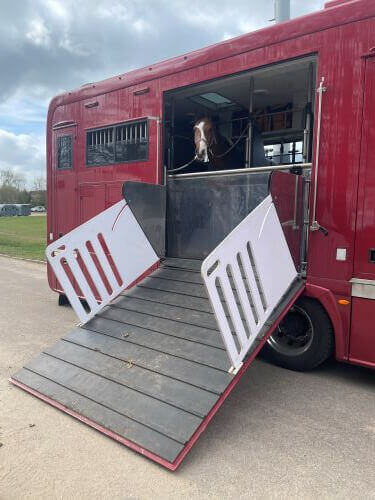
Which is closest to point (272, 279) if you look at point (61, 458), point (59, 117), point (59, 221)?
point (61, 458)

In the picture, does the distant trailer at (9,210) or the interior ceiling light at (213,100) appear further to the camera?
the distant trailer at (9,210)

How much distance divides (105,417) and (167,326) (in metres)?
1.01

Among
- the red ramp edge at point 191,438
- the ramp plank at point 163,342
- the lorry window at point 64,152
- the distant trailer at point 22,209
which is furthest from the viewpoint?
the distant trailer at point 22,209

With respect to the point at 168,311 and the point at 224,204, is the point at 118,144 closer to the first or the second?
the point at 224,204

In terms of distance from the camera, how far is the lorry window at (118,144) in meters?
4.80

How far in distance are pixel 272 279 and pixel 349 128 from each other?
1407mm

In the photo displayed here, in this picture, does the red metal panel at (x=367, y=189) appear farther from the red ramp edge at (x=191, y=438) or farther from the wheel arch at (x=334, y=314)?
the red ramp edge at (x=191, y=438)

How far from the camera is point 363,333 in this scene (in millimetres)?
3252

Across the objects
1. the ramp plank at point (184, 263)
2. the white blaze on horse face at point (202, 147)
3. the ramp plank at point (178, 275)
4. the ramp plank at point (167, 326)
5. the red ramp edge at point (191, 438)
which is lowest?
the red ramp edge at point (191, 438)

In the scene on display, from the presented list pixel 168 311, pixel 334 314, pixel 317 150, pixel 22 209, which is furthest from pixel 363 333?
pixel 22 209

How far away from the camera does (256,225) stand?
3.16 m

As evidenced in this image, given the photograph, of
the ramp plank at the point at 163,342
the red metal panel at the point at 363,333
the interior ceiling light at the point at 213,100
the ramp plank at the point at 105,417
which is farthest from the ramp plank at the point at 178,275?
the interior ceiling light at the point at 213,100

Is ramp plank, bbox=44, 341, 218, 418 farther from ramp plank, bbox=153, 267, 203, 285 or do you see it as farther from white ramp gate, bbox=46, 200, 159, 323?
ramp plank, bbox=153, 267, 203, 285

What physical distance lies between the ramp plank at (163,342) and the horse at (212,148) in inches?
84.2
